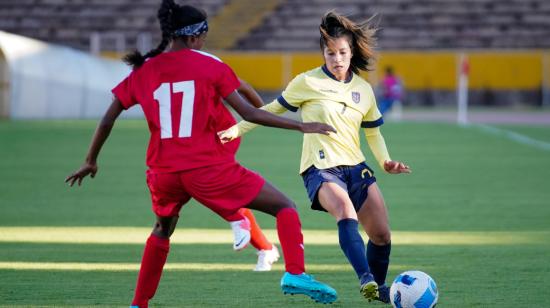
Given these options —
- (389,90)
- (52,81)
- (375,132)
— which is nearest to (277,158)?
(375,132)

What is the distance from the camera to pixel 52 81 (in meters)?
34.1

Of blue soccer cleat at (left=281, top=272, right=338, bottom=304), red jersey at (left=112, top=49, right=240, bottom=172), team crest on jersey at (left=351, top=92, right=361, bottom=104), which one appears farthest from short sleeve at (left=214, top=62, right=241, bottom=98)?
team crest on jersey at (left=351, top=92, right=361, bottom=104)

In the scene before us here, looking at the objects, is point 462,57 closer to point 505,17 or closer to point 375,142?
point 505,17

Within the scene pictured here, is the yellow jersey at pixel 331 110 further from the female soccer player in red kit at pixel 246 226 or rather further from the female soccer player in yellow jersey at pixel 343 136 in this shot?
the female soccer player in red kit at pixel 246 226

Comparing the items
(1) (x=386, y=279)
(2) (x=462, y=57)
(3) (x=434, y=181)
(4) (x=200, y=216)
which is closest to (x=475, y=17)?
(2) (x=462, y=57)

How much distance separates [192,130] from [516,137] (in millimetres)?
21105

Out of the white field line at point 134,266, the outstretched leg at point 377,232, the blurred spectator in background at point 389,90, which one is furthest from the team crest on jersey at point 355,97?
the blurred spectator in background at point 389,90

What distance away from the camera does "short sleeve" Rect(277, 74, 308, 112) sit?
Answer: 25.1ft

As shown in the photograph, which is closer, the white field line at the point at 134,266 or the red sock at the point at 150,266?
the red sock at the point at 150,266

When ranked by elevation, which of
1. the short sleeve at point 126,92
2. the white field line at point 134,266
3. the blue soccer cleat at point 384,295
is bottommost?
the white field line at point 134,266

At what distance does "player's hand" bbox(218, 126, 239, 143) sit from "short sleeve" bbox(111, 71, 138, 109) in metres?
0.57

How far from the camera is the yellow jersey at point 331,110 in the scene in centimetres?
752

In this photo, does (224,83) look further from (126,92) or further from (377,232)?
(377,232)

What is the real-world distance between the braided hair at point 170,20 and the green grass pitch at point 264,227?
168 cm
